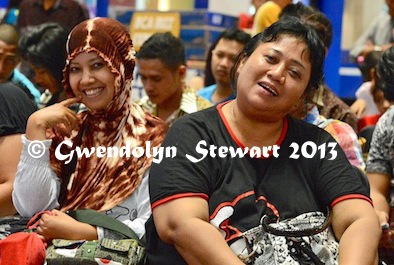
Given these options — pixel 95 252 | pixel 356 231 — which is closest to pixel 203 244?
pixel 95 252

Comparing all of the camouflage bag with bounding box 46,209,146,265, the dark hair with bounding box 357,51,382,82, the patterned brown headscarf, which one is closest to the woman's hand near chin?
the patterned brown headscarf

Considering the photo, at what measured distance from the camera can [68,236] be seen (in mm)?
2771

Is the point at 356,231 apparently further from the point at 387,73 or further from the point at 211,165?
the point at 387,73

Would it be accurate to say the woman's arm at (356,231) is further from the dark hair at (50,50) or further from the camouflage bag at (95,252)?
the dark hair at (50,50)

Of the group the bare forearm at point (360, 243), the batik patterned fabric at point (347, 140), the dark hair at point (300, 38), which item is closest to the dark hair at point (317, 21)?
the batik patterned fabric at point (347, 140)

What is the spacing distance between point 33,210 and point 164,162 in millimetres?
604

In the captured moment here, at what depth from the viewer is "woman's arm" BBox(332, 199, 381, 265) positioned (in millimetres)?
2527

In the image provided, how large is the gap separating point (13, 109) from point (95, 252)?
2.76 feet

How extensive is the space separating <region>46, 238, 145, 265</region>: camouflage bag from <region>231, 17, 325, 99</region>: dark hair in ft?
2.49

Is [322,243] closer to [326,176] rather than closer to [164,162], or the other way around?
[326,176]

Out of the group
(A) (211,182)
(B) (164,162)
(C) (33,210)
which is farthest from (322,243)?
(C) (33,210)

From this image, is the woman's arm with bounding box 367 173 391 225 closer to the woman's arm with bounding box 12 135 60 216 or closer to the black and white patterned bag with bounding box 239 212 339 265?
the black and white patterned bag with bounding box 239 212 339 265

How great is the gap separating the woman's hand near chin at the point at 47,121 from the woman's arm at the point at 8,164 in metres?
0.25

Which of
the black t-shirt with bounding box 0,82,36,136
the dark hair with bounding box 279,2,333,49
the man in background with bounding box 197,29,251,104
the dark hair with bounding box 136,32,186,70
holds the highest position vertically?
the dark hair with bounding box 279,2,333,49
